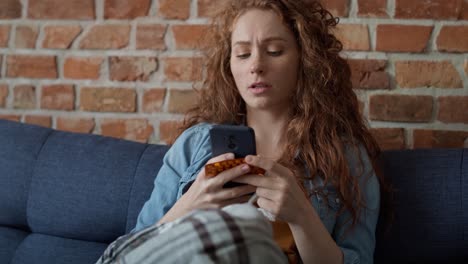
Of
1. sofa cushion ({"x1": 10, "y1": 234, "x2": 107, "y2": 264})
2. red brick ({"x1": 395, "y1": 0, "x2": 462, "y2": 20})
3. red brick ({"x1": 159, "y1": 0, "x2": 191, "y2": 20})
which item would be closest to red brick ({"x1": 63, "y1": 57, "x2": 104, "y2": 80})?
red brick ({"x1": 159, "y1": 0, "x2": 191, "y2": 20})

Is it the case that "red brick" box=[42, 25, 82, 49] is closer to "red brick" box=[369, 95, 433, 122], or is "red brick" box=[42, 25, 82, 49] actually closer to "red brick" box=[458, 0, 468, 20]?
"red brick" box=[369, 95, 433, 122]

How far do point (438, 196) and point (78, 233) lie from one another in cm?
84

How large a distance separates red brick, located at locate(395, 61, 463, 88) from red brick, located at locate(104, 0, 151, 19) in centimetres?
71

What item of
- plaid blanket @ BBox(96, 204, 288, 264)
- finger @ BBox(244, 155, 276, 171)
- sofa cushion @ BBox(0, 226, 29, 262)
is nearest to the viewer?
plaid blanket @ BBox(96, 204, 288, 264)

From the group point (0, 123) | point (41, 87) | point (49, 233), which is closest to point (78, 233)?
point (49, 233)

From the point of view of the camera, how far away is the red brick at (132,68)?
5.91 feet

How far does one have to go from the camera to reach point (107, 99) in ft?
6.02

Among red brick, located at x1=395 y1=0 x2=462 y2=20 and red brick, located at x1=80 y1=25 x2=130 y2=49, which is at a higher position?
red brick, located at x1=395 y1=0 x2=462 y2=20

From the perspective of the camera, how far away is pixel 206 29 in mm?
1756

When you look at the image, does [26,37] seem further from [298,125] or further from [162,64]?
[298,125]

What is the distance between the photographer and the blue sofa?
1.38m

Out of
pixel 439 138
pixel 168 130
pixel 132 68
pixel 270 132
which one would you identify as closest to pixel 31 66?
pixel 132 68

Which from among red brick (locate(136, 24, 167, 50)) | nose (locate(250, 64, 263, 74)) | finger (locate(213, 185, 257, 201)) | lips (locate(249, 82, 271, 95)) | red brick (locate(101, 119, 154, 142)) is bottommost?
red brick (locate(101, 119, 154, 142))

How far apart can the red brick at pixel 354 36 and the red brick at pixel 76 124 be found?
0.75m
